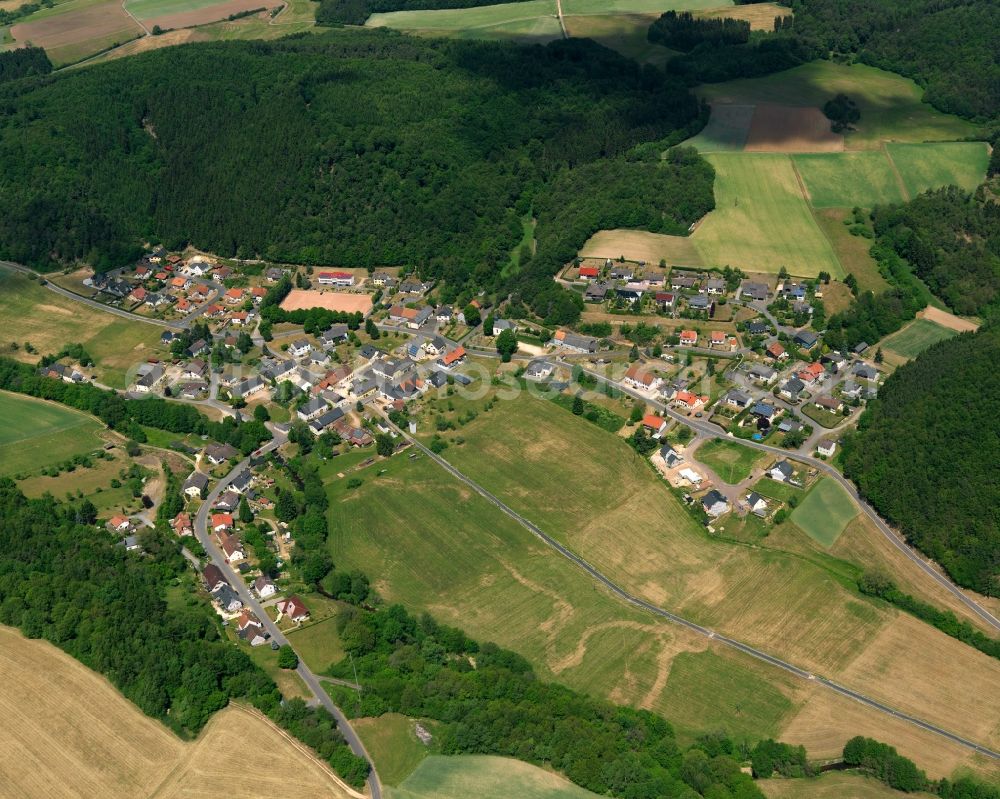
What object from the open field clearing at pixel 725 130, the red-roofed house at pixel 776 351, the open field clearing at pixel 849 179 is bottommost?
the red-roofed house at pixel 776 351

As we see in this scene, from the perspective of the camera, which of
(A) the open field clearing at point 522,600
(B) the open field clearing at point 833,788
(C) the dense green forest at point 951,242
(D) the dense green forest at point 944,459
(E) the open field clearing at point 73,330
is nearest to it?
(B) the open field clearing at point 833,788

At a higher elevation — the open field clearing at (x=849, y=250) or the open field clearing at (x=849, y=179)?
the open field clearing at (x=849, y=179)

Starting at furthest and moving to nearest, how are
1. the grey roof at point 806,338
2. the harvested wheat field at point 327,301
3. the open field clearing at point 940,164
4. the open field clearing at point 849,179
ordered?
the open field clearing at point 940,164 < the open field clearing at point 849,179 < the harvested wheat field at point 327,301 < the grey roof at point 806,338

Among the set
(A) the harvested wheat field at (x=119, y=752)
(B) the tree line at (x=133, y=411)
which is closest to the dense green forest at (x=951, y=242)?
(B) the tree line at (x=133, y=411)

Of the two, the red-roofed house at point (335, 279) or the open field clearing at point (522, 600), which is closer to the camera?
the open field clearing at point (522, 600)

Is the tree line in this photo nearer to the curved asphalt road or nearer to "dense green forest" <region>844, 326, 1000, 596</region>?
the curved asphalt road

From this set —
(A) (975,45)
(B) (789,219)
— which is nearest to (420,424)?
(B) (789,219)

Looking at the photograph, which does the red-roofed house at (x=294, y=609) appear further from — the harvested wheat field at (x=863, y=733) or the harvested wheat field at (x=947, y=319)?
the harvested wheat field at (x=947, y=319)
